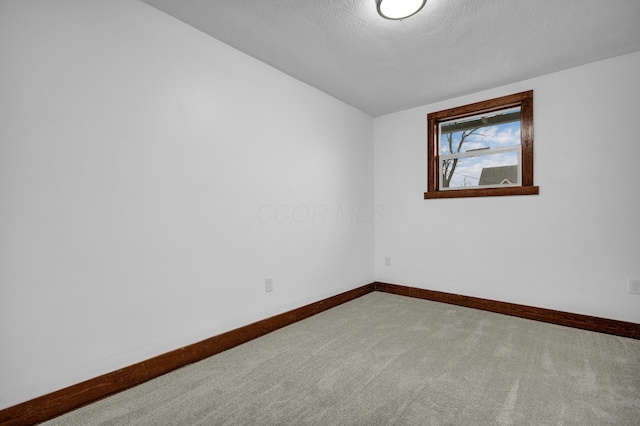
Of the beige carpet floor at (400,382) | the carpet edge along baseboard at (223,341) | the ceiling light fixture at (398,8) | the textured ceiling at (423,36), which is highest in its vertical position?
the textured ceiling at (423,36)

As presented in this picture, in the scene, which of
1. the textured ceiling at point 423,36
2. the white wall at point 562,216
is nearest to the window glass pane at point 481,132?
Answer: the white wall at point 562,216

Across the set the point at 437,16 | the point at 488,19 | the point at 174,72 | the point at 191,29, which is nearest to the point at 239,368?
the point at 174,72

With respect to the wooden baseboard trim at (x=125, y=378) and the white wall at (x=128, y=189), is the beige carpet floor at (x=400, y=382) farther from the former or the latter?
the white wall at (x=128, y=189)

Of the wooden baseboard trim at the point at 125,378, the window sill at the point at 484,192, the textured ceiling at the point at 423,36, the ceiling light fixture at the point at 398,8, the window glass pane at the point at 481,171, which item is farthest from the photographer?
the window glass pane at the point at 481,171

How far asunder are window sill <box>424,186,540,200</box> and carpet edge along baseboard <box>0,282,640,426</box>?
1.16m

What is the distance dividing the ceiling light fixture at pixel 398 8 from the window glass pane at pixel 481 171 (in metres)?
2.09

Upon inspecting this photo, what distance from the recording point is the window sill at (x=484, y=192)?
2.99m

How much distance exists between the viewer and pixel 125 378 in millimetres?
1777

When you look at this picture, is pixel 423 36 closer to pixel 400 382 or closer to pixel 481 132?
pixel 481 132

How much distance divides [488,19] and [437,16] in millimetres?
373

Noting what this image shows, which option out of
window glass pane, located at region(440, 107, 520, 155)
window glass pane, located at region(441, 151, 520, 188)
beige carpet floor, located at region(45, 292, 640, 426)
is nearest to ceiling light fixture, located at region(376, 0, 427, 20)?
window glass pane, located at region(440, 107, 520, 155)

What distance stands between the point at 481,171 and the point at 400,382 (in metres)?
2.61

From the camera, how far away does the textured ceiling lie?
194cm

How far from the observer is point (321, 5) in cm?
192
